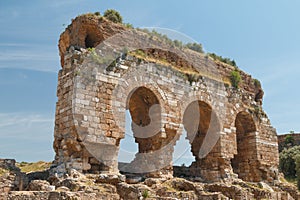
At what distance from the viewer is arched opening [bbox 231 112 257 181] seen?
1714 centimetres

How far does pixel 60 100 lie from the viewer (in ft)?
39.6

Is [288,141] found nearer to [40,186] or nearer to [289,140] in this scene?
[289,140]

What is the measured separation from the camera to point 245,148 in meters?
17.6

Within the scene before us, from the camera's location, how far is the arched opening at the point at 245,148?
17.1 m

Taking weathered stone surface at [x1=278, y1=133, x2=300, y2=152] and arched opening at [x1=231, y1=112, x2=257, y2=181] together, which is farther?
weathered stone surface at [x1=278, y1=133, x2=300, y2=152]

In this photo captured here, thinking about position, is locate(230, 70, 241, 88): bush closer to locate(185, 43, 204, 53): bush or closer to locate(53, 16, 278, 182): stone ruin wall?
locate(53, 16, 278, 182): stone ruin wall

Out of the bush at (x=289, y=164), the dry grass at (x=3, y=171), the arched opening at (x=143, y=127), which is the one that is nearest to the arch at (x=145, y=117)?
the arched opening at (x=143, y=127)

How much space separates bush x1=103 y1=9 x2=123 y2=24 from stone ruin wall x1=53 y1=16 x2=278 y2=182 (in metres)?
0.50

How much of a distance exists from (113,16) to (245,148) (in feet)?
28.9

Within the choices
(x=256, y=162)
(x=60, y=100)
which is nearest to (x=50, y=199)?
(x=60, y=100)

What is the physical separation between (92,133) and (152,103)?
3.43 m

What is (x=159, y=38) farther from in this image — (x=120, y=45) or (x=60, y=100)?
(x=60, y=100)

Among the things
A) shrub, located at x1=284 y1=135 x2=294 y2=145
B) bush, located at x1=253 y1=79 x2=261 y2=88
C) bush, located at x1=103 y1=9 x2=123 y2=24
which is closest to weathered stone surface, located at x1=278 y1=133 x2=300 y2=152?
shrub, located at x1=284 y1=135 x2=294 y2=145

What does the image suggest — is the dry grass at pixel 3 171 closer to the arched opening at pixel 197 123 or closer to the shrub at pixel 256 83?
the arched opening at pixel 197 123
